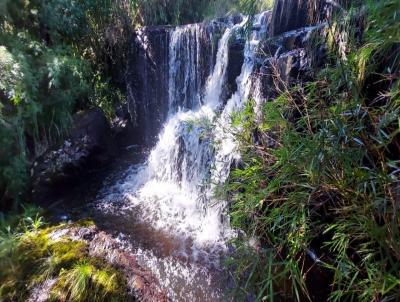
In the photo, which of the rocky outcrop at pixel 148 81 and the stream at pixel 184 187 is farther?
the rocky outcrop at pixel 148 81

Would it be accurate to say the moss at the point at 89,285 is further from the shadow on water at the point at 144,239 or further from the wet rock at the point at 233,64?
the wet rock at the point at 233,64

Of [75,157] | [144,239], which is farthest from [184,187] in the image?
[75,157]

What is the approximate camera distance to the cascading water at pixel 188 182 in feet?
10.2

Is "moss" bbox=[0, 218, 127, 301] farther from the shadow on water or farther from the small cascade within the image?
the small cascade

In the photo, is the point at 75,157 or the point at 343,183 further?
the point at 75,157

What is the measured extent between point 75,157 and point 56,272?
3.96 meters

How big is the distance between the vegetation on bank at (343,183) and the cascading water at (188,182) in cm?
58

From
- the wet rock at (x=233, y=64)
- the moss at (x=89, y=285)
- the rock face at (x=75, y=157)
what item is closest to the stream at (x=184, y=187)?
the wet rock at (x=233, y=64)

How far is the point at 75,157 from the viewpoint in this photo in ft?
18.6

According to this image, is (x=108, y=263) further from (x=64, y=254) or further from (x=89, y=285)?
(x=64, y=254)

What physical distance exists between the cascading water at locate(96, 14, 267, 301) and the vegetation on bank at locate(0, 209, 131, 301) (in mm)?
818

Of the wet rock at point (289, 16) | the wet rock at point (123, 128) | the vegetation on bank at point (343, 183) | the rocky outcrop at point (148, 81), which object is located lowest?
the wet rock at point (123, 128)

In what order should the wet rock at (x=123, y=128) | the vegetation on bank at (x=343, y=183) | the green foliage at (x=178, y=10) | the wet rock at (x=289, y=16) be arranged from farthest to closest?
the green foliage at (x=178, y=10) → the wet rock at (x=123, y=128) → the wet rock at (x=289, y=16) → the vegetation on bank at (x=343, y=183)

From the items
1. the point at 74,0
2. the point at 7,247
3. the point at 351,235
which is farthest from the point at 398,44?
the point at 74,0
